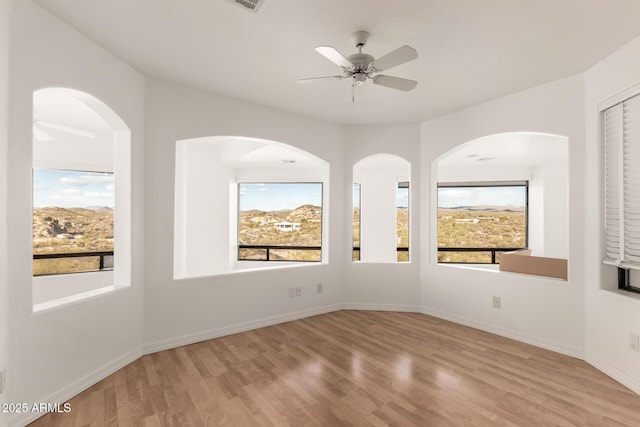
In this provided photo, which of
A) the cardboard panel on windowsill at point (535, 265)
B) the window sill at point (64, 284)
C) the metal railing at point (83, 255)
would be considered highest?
the cardboard panel on windowsill at point (535, 265)

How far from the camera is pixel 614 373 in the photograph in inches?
104

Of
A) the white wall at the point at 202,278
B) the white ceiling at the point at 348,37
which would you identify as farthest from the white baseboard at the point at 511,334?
the white ceiling at the point at 348,37

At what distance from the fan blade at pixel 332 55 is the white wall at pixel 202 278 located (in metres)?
1.84

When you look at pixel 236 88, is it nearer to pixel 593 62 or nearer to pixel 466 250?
pixel 593 62

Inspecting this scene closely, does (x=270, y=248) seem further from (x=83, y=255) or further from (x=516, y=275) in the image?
(x=516, y=275)

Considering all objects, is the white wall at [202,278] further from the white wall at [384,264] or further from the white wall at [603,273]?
the white wall at [603,273]

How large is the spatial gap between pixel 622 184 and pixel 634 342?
1299mm

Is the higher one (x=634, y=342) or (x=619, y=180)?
(x=619, y=180)

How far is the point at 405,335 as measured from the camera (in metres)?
3.61

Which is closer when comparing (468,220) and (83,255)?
(83,255)

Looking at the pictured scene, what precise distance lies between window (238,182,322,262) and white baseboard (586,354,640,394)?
17.3 ft

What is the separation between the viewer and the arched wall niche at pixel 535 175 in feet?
18.2

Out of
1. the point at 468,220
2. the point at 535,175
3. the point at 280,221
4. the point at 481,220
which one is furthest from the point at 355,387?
the point at 535,175

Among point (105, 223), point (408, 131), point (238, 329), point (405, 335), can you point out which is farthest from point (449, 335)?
point (105, 223)
